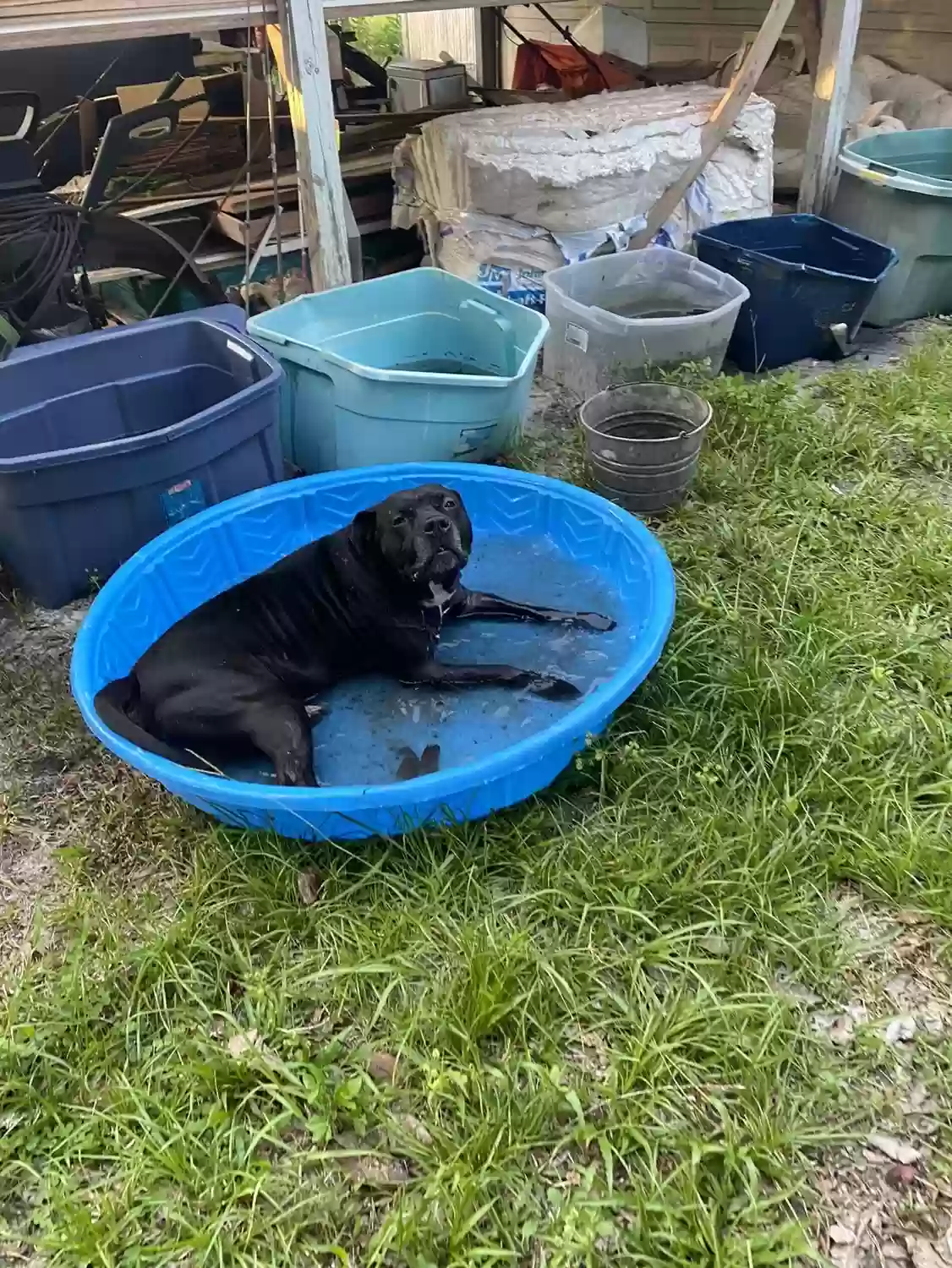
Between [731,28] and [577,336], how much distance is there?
4.81 meters

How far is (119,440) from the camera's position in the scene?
9.46 ft

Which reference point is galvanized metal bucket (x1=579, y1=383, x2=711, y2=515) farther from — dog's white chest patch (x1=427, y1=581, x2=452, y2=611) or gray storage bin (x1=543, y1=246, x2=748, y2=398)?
dog's white chest patch (x1=427, y1=581, x2=452, y2=611)

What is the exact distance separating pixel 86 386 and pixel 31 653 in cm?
105

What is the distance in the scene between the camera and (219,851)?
7.43 feet

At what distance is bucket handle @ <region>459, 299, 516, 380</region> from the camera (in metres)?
3.83

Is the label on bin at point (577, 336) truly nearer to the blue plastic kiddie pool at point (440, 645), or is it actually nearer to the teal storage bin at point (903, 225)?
the blue plastic kiddie pool at point (440, 645)

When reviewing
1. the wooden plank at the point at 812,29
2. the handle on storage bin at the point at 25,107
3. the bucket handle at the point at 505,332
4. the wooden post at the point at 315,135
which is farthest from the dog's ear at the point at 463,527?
the wooden plank at the point at 812,29

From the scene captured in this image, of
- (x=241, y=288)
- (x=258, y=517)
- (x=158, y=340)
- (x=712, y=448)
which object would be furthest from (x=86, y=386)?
(x=712, y=448)

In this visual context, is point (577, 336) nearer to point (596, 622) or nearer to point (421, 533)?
point (596, 622)

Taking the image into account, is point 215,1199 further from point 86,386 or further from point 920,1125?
point 86,386

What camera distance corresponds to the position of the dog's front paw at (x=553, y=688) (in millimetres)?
2725

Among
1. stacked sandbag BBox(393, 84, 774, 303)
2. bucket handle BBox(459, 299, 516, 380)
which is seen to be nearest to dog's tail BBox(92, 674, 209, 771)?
bucket handle BBox(459, 299, 516, 380)

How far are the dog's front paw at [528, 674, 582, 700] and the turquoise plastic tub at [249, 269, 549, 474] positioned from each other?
1123mm

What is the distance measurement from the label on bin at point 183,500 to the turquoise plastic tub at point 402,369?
0.61 metres
